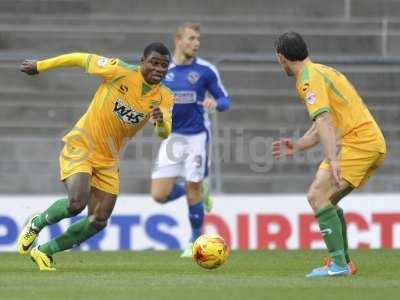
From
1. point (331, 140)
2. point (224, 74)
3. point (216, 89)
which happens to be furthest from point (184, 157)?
point (331, 140)

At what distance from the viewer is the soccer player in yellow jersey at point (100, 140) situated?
33.8 feet

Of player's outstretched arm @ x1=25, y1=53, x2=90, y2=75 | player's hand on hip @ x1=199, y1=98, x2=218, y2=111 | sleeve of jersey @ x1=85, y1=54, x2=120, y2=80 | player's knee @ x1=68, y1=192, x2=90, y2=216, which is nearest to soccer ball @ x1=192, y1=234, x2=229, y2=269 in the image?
player's knee @ x1=68, y1=192, x2=90, y2=216

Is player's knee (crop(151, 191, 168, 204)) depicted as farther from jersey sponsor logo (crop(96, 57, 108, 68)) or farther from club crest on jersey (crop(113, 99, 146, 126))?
jersey sponsor logo (crop(96, 57, 108, 68))

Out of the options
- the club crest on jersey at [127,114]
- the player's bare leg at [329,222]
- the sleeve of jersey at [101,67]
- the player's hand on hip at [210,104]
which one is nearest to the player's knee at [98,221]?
the club crest on jersey at [127,114]

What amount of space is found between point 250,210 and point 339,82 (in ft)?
17.8

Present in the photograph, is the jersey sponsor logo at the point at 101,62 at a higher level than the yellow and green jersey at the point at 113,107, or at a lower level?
higher

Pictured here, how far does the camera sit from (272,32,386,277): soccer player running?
9.32m

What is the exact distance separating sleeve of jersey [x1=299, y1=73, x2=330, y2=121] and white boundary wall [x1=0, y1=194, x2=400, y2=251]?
18.5ft

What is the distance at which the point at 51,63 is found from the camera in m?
10.1

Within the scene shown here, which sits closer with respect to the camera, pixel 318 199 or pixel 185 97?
pixel 318 199

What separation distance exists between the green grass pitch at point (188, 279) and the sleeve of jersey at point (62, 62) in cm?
178

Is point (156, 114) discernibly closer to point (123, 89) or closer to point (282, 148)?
point (123, 89)

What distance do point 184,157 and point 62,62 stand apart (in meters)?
3.75

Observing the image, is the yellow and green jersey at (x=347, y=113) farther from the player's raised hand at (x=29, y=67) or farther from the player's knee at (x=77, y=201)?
the player's raised hand at (x=29, y=67)
